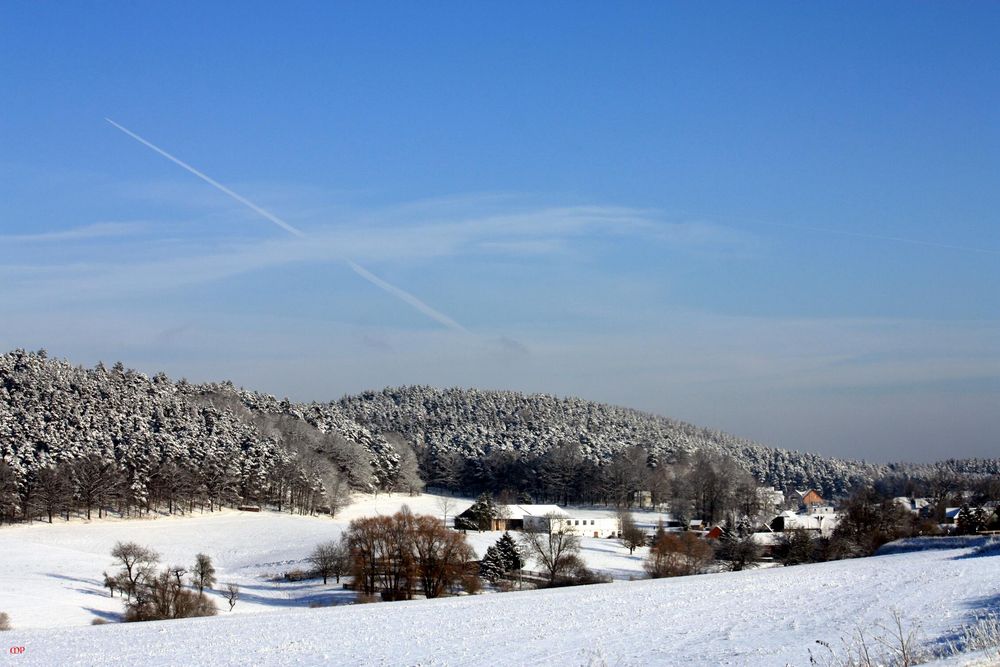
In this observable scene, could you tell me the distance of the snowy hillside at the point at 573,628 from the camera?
1017 inches

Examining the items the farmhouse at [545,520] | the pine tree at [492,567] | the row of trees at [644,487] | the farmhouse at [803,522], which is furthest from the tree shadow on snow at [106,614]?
the farmhouse at [803,522]

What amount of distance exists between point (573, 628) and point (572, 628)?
0.03 m

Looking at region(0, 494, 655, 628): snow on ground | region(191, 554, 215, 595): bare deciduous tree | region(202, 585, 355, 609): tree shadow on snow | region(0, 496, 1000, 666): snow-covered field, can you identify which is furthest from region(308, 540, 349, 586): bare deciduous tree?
region(191, 554, 215, 595): bare deciduous tree

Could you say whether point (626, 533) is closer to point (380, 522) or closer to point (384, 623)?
point (380, 522)

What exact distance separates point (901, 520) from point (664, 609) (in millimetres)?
66606

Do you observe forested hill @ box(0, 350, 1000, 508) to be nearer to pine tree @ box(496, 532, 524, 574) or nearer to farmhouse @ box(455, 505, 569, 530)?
farmhouse @ box(455, 505, 569, 530)

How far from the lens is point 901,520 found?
9450 cm

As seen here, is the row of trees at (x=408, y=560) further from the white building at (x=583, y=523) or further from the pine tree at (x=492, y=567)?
the white building at (x=583, y=523)

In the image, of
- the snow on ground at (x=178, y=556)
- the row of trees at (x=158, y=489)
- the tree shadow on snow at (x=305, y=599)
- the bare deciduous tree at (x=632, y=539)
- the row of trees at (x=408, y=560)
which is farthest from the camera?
the row of trees at (x=158, y=489)

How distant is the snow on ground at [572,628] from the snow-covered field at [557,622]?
0.19 ft

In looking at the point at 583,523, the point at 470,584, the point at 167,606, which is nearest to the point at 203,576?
the point at 167,606

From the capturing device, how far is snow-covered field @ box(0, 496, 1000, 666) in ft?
86.3

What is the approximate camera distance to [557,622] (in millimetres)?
33562

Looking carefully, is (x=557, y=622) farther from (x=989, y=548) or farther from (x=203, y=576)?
(x=989, y=548)
